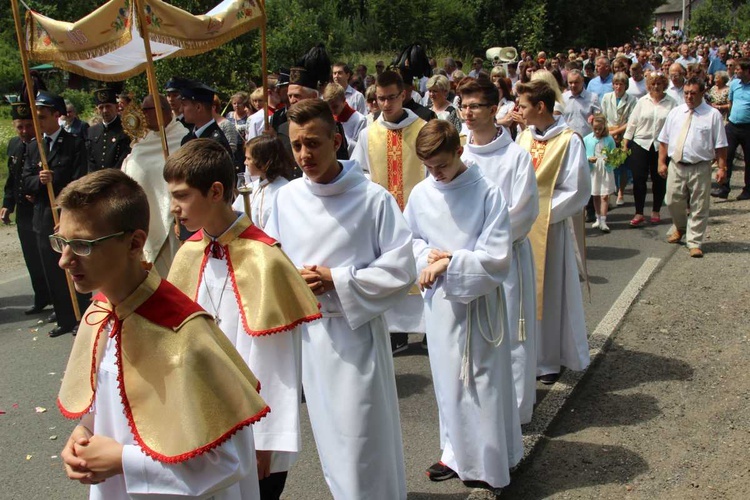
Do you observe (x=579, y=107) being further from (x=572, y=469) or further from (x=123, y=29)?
(x=572, y=469)

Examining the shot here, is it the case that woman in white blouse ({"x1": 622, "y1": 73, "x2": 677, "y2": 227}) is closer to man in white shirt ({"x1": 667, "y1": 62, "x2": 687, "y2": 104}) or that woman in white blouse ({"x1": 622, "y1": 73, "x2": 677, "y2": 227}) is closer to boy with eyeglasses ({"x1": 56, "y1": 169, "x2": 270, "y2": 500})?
man in white shirt ({"x1": 667, "y1": 62, "x2": 687, "y2": 104})

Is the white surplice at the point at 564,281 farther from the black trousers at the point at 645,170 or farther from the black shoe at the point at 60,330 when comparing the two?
the black trousers at the point at 645,170

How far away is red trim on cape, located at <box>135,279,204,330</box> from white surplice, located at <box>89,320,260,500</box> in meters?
0.20

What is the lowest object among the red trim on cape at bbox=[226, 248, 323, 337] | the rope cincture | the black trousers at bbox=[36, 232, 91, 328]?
the black trousers at bbox=[36, 232, 91, 328]

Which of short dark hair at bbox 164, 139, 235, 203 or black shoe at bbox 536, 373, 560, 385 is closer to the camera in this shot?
short dark hair at bbox 164, 139, 235, 203

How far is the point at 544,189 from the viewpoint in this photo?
241 inches

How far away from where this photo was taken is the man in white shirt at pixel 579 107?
1145 cm

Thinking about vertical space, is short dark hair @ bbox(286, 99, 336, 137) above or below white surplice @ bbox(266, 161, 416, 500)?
above

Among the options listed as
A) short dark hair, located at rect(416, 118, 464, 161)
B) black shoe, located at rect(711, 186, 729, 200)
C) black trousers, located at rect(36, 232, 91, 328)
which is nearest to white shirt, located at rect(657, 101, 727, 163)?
black shoe, located at rect(711, 186, 729, 200)

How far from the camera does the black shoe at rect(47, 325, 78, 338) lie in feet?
26.0

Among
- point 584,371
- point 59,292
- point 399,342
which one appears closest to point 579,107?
point 399,342

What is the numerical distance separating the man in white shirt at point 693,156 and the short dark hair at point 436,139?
20.7ft

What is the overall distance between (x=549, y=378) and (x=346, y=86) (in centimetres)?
854

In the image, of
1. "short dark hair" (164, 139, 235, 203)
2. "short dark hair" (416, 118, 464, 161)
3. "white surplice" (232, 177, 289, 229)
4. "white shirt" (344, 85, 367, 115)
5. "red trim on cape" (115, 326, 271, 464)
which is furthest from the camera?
"white shirt" (344, 85, 367, 115)
